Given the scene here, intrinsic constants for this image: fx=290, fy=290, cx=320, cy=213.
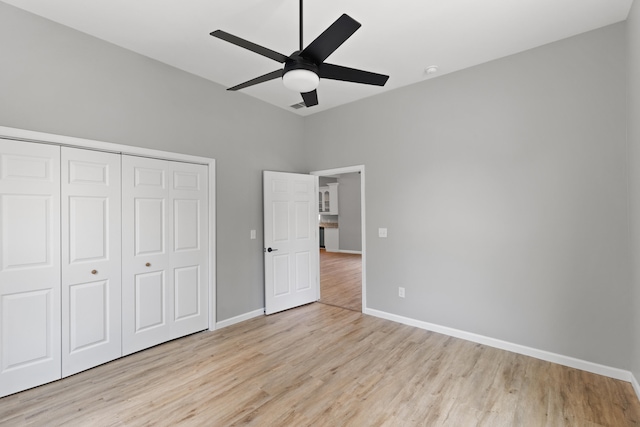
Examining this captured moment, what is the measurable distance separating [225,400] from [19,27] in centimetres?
346

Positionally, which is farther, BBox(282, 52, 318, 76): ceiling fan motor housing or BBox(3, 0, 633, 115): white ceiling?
BBox(3, 0, 633, 115): white ceiling

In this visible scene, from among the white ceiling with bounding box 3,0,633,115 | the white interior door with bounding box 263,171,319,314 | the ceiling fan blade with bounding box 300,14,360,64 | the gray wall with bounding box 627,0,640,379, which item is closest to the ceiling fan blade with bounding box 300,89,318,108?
the ceiling fan blade with bounding box 300,14,360,64

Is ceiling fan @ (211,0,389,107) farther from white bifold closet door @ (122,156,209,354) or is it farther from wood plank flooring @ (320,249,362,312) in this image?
wood plank flooring @ (320,249,362,312)

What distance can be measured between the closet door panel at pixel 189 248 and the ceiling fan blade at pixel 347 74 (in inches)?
85.8

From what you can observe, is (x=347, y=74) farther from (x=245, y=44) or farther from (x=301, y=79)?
(x=245, y=44)

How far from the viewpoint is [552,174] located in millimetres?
2832

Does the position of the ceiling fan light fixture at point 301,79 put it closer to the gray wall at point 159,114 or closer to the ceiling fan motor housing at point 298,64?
the ceiling fan motor housing at point 298,64

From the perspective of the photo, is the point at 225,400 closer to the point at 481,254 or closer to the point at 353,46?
the point at 481,254

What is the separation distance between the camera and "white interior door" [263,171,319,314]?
13.9 feet

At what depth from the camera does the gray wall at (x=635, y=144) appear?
2.19m

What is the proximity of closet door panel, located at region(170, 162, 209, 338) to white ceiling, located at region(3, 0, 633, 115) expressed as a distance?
1.29 meters

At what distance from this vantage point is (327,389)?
7.95ft

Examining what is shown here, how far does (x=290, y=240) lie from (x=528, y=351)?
3156mm

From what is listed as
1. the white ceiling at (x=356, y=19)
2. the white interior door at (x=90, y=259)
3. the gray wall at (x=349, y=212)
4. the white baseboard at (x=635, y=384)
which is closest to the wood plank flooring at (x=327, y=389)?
the white baseboard at (x=635, y=384)
